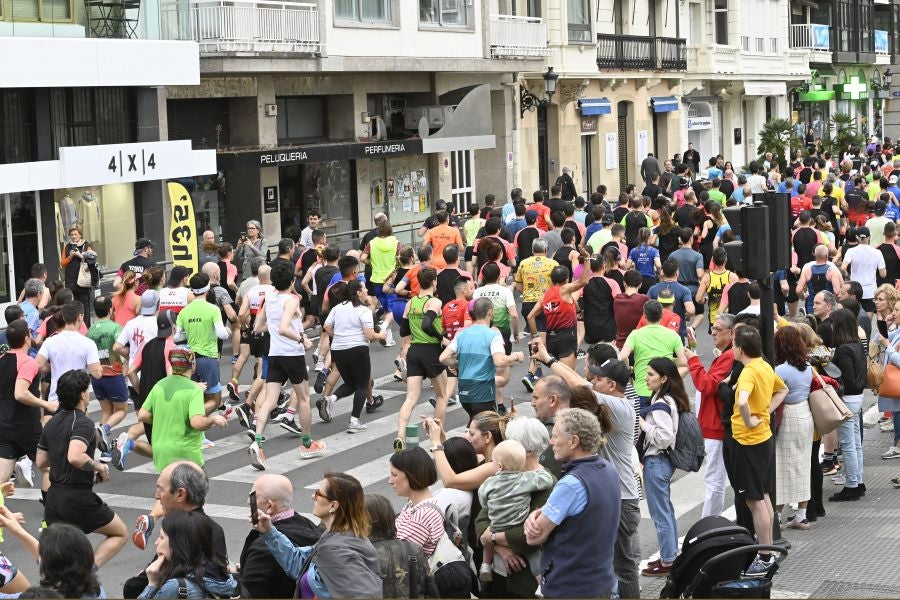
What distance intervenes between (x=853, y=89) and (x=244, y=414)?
5387cm

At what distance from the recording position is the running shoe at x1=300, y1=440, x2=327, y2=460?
12898 millimetres

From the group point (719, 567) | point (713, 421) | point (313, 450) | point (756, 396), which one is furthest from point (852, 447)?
point (313, 450)

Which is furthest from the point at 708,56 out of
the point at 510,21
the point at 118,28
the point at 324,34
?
the point at 118,28

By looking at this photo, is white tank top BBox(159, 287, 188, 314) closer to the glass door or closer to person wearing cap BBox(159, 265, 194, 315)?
person wearing cap BBox(159, 265, 194, 315)

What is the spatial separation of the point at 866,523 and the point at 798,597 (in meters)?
2.00

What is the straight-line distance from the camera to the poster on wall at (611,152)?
41062mm

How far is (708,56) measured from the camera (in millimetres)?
47062

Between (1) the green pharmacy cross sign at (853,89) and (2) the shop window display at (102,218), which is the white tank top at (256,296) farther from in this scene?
(1) the green pharmacy cross sign at (853,89)

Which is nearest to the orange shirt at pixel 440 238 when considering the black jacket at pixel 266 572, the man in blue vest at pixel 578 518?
the man in blue vest at pixel 578 518

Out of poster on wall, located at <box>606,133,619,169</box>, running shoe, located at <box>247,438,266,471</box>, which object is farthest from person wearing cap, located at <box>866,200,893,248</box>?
poster on wall, located at <box>606,133,619,169</box>

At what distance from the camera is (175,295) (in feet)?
44.7

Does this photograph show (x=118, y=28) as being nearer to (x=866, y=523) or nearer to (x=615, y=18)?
(x=866, y=523)

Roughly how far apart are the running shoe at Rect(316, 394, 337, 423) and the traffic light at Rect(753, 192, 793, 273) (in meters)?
6.10

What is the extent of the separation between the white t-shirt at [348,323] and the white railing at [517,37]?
67.2ft
